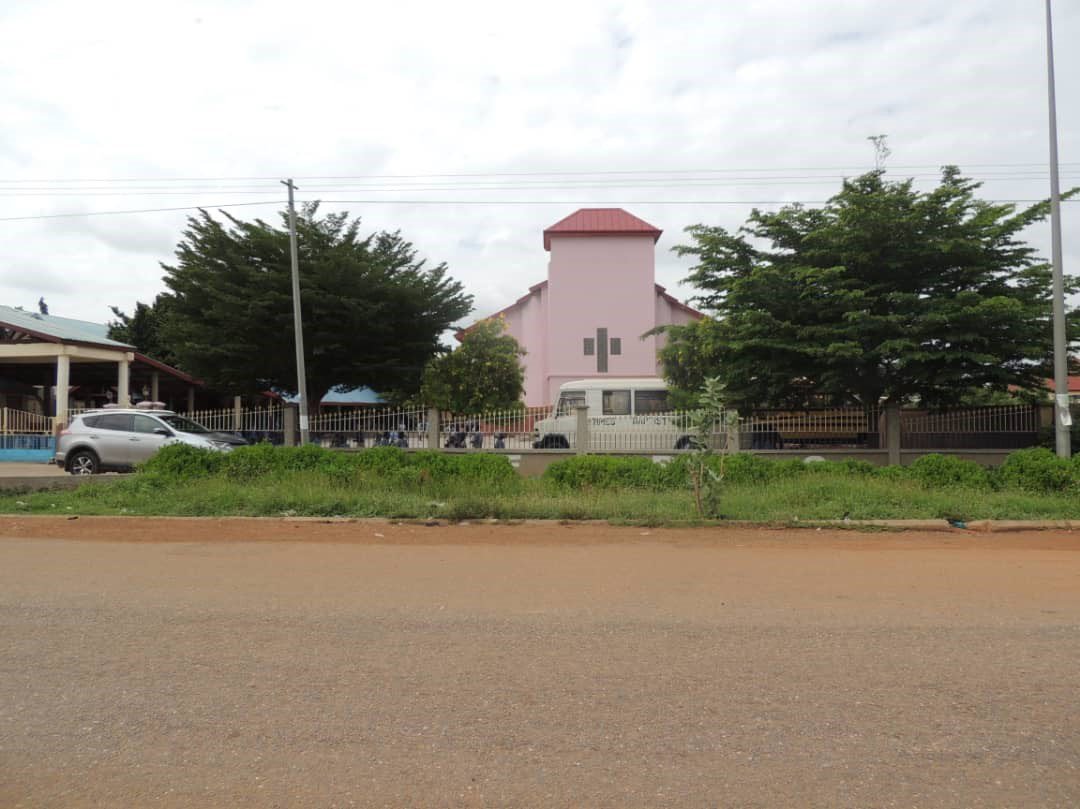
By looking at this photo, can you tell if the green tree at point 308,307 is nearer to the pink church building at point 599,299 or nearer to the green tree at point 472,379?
the green tree at point 472,379

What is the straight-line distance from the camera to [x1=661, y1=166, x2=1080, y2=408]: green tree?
595 inches

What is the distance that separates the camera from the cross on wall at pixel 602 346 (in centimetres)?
3584

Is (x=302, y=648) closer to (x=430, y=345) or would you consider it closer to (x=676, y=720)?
(x=676, y=720)

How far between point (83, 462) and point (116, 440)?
2.97 feet

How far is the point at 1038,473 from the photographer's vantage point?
472 inches

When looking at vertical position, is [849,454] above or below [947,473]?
above

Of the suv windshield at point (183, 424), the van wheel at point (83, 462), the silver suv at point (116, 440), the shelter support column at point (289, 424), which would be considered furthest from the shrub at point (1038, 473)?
the van wheel at point (83, 462)

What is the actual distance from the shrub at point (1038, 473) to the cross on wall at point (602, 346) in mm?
23768

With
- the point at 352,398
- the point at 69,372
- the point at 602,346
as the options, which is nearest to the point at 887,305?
the point at 602,346

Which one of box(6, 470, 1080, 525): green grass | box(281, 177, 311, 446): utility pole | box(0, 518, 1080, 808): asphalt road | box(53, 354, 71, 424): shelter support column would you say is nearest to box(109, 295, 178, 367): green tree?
box(53, 354, 71, 424): shelter support column

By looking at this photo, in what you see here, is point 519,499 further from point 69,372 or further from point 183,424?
point 69,372

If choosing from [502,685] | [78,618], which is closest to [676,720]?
[502,685]

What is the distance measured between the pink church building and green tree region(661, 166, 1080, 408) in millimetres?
18598

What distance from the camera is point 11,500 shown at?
12.5 meters
